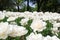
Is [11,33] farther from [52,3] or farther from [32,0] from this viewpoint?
[32,0]

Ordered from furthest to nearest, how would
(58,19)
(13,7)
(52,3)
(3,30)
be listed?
1. (13,7)
2. (52,3)
3. (58,19)
4. (3,30)

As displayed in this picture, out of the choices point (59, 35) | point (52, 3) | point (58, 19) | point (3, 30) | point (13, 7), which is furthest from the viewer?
point (13, 7)

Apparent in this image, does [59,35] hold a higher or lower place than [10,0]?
higher

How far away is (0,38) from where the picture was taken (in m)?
1.36

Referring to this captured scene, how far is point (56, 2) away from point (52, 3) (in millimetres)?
314

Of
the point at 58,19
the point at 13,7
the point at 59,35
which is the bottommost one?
Result: the point at 13,7

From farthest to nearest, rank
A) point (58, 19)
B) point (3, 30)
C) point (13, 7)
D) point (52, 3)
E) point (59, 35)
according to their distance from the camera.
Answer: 1. point (13, 7)
2. point (52, 3)
3. point (58, 19)
4. point (59, 35)
5. point (3, 30)

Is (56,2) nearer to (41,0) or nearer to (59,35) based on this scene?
(41,0)

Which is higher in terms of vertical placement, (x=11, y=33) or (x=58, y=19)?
(x=11, y=33)

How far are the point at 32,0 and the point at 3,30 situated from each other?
52.4ft

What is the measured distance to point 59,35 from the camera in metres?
2.21

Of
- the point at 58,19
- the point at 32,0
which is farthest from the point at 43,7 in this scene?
the point at 58,19

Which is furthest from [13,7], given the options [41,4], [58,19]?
[58,19]

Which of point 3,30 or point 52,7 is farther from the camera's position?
point 52,7
